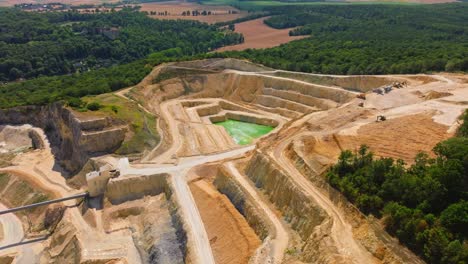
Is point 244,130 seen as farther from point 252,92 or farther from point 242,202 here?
point 242,202

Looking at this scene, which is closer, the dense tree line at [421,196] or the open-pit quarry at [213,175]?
the dense tree line at [421,196]

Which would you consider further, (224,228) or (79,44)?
(79,44)

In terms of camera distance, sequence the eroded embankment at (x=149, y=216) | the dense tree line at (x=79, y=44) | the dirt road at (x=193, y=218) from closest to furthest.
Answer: the dirt road at (x=193, y=218), the eroded embankment at (x=149, y=216), the dense tree line at (x=79, y=44)

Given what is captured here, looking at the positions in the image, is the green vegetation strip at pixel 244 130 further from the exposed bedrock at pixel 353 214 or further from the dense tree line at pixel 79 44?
the dense tree line at pixel 79 44

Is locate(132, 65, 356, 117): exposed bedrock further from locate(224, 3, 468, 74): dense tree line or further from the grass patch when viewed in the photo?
locate(224, 3, 468, 74): dense tree line

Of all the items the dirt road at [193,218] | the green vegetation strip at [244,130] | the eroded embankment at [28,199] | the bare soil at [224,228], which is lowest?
the eroded embankment at [28,199]

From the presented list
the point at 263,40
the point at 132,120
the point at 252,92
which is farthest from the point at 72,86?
the point at 263,40

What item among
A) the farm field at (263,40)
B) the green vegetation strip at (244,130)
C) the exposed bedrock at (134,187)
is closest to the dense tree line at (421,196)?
the exposed bedrock at (134,187)
